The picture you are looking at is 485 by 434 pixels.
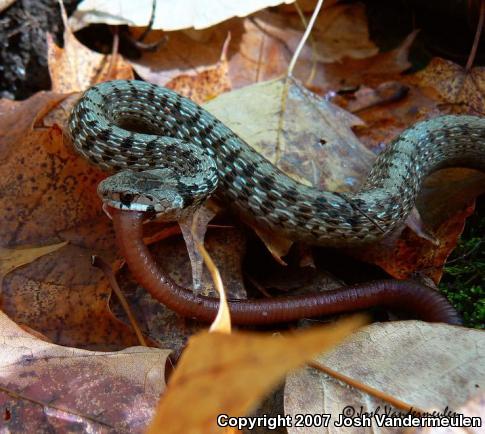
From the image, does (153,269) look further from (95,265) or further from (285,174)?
(285,174)

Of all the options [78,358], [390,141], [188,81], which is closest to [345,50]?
[390,141]

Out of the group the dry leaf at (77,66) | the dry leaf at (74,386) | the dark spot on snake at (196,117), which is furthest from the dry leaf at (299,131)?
the dry leaf at (74,386)

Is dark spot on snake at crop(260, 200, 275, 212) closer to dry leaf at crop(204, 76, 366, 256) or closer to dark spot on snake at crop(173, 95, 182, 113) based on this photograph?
dry leaf at crop(204, 76, 366, 256)

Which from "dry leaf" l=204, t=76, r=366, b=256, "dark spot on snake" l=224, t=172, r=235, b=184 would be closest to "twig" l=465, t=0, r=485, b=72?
"dry leaf" l=204, t=76, r=366, b=256

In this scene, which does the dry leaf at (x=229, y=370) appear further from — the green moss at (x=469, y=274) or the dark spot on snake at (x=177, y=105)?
the dark spot on snake at (x=177, y=105)

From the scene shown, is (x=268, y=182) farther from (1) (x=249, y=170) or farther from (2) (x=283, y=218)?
(2) (x=283, y=218)
